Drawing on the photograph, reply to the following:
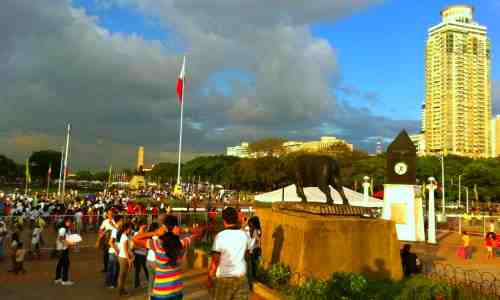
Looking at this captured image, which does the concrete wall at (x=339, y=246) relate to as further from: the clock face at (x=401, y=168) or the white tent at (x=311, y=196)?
the clock face at (x=401, y=168)

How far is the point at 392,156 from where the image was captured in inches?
931

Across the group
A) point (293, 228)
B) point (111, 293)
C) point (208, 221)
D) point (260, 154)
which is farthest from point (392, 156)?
point (260, 154)

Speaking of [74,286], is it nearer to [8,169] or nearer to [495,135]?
[8,169]

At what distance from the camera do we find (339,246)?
9188mm

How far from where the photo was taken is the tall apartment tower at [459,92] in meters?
112

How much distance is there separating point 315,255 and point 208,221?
520 inches

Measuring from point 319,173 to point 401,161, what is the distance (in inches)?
537

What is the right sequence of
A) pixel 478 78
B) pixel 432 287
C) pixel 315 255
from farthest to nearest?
pixel 478 78 < pixel 315 255 < pixel 432 287

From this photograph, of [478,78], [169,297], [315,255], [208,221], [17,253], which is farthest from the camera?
[478,78]

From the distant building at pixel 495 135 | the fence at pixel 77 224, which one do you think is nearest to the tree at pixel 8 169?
the fence at pixel 77 224

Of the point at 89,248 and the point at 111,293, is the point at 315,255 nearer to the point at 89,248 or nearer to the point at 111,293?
the point at 111,293

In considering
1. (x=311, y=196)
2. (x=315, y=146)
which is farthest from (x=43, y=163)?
(x=311, y=196)

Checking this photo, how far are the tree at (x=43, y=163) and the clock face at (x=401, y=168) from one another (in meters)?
98.3

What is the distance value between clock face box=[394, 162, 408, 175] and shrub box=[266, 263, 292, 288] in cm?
1522
